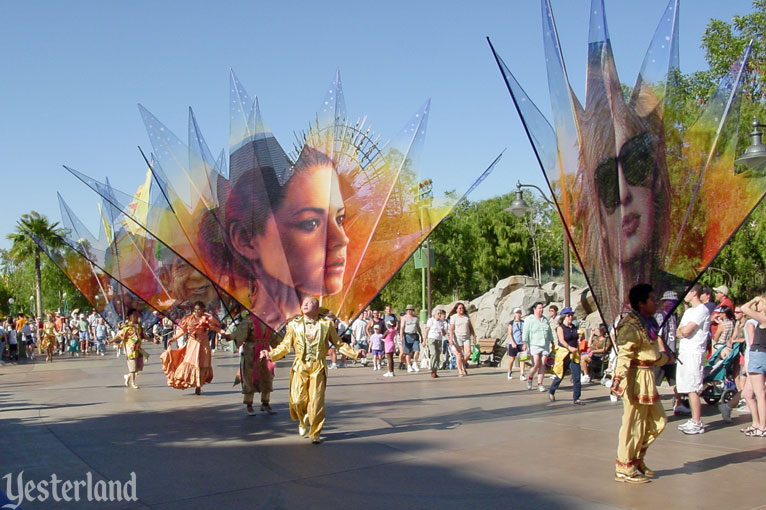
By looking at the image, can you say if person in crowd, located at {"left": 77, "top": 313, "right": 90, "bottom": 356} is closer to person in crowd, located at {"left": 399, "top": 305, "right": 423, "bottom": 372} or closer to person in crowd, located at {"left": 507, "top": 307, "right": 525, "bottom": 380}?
person in crowd, located at {"left": 399, "top": 305, "right": 423, "bottom": 372}

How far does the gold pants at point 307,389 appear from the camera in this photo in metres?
8.23

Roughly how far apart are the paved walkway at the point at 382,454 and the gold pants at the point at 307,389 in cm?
41

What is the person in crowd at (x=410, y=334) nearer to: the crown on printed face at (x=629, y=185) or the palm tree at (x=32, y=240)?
the crown on printed face at (x=629, y=185)

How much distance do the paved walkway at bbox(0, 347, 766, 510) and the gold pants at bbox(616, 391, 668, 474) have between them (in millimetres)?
227

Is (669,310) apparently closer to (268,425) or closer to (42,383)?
(268,425)

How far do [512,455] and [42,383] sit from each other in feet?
44.9

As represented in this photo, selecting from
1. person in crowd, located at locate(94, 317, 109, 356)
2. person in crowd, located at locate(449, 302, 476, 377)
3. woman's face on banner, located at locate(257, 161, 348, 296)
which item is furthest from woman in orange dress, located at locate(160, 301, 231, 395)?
person in crowd, located at locate(94, 317, 109, 356)

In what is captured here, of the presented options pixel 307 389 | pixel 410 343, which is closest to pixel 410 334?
pixel 410 343

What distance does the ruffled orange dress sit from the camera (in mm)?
12781

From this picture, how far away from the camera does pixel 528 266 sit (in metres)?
58.8

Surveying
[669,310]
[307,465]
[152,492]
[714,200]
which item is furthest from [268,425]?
[714,200]

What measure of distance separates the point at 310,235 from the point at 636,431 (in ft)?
15.6

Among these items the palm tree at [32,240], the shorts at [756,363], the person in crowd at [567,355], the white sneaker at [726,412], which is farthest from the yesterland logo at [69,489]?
the palm tree at [32,240]

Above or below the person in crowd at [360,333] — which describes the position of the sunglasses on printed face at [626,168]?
above
